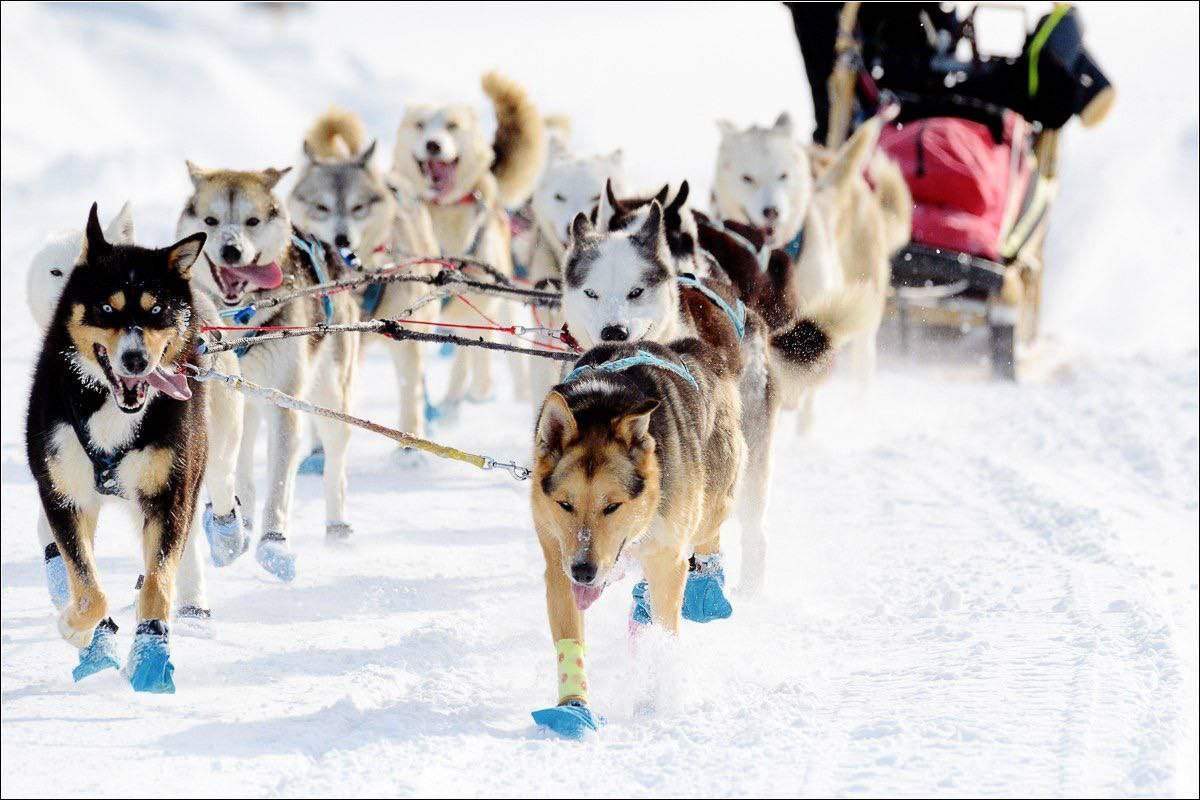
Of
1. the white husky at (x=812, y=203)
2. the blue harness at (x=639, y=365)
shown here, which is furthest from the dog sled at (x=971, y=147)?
the blue harness at (x=639, y=365)

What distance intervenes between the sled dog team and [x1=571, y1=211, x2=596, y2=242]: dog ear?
0.01m

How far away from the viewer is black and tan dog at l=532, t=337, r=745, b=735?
8.43ft

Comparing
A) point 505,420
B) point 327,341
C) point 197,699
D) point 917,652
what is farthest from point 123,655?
point 505,420

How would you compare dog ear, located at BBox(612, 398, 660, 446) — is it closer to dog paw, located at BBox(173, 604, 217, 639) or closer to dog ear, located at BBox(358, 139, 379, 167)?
dog paw, located at BBox(173, 604, 217, 639)

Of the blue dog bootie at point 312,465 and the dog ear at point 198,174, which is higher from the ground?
the dog ear at point 198,174

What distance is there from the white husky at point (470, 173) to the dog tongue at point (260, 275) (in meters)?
2.24

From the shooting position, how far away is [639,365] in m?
2.97

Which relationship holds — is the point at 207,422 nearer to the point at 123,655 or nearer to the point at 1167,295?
the point at 123,655

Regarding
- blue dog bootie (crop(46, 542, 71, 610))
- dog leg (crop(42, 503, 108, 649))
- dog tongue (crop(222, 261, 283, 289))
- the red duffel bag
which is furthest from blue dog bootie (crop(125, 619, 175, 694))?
the red duffel bag

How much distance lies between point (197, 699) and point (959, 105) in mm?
5931

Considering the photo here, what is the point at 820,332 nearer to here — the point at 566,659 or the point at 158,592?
the point at 566,659

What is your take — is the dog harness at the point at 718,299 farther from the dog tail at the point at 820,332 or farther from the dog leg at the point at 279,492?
the dog leg at the point at 279,492

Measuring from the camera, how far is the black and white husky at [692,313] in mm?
3465

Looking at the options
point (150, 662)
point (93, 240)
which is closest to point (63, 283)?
point (93, 240)
